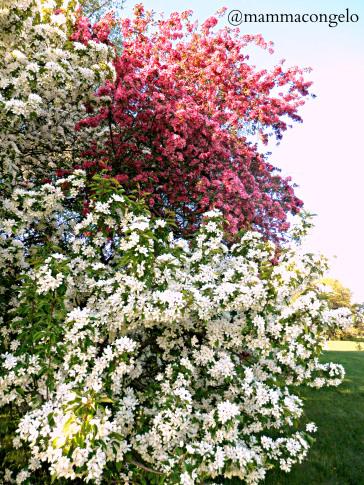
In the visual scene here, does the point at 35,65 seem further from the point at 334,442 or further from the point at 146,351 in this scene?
the point at 334,442

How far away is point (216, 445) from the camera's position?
4.27 meters

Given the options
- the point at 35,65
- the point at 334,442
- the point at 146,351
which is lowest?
the point at 334,442

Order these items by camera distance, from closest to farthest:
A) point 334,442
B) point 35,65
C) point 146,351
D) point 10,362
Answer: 1. point 10,362
2. point 146,351
3. point 35,65
4. point 334,442

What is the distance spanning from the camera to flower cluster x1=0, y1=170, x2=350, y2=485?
12.7 feet

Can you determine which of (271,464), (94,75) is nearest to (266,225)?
(94,75)

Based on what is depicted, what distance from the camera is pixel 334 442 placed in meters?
8.00

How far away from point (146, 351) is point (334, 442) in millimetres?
5394

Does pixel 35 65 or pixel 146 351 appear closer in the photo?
pixel 146 351

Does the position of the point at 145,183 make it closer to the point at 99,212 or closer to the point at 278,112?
the point at 99,212

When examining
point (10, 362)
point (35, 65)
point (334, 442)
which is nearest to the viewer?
point (10, 362)

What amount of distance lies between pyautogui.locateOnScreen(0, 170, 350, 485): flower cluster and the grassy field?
207 centimetres

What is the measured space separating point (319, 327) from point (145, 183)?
5.13m

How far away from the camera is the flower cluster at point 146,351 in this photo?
3.86m

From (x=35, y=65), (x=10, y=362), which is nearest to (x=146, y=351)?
(x=10, y=362)
